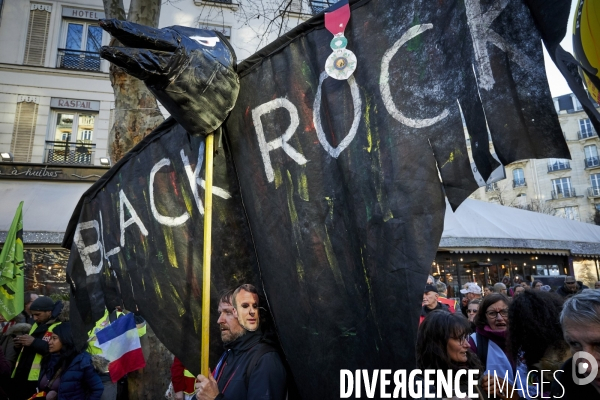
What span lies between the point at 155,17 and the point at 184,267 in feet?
11.7

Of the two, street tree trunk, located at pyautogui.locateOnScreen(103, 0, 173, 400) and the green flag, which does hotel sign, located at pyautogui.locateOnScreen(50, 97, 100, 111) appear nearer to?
the green flag

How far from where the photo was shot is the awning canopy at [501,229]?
10227mm

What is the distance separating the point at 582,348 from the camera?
1589mm

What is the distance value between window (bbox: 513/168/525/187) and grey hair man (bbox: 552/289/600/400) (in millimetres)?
46685

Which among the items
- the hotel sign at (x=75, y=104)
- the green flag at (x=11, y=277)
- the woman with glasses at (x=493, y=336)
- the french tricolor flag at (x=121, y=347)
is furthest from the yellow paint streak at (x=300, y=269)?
the hotel sign at (x=75, y=104)

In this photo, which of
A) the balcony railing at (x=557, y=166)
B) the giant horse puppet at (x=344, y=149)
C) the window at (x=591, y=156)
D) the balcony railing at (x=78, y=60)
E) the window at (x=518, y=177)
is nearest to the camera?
the giant horse puppet at (x=344, y=149)

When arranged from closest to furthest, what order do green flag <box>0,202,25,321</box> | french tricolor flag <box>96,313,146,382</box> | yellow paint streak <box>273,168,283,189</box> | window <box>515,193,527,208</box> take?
yellow paint streak <box>273,168,283,189</box>
french tricolor flag <box>96,313,146,382</box>
green flag <box>0,202,25,321</box>
window <box>515,193,527,208</box>

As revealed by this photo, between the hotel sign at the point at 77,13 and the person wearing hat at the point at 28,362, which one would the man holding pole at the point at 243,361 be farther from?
the hotel sign at the point at 77,13

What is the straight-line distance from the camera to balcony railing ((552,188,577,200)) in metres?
40.8

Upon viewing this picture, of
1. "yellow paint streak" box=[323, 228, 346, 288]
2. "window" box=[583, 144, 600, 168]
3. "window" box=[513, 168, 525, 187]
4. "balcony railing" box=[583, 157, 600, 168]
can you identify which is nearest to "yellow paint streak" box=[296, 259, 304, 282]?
"yellow paint streak" box=[323, 228, 346, 288]

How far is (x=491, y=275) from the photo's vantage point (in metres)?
14.5

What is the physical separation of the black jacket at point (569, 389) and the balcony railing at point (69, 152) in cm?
1348

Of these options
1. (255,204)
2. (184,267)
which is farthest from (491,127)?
(184,267)

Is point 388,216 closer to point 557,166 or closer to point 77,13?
point 77,13
